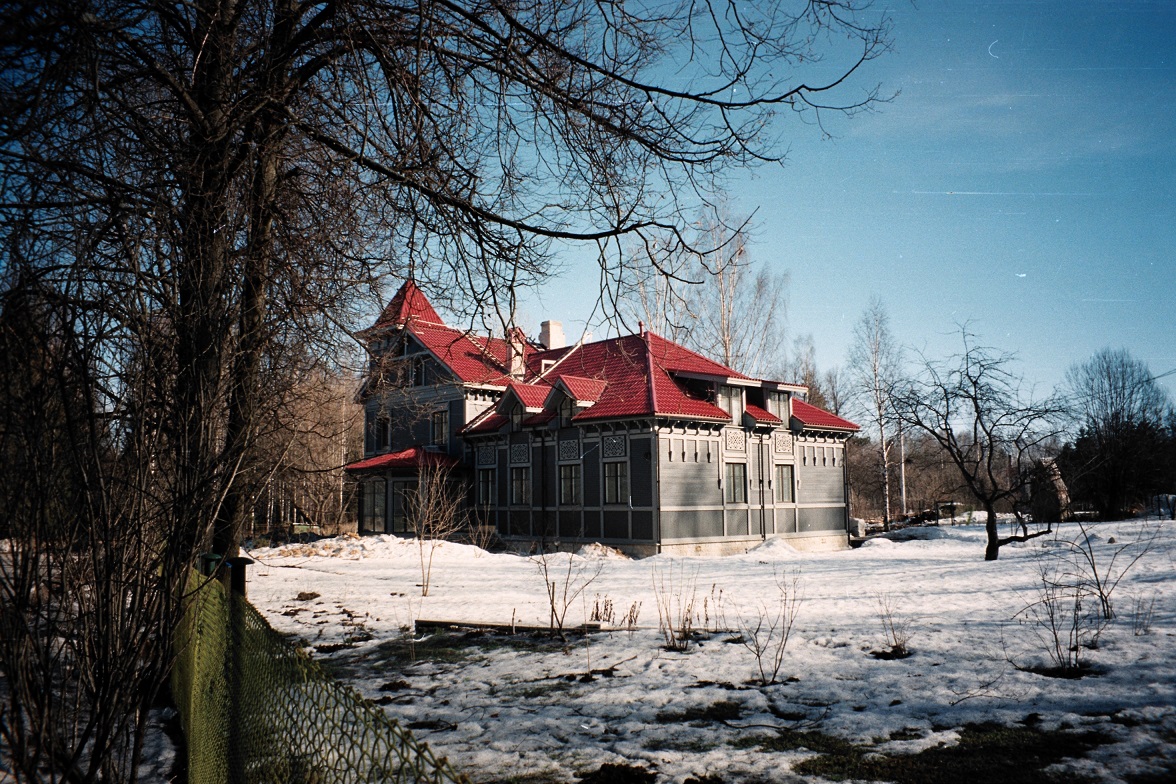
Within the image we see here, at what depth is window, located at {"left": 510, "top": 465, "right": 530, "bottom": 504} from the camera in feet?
85.4

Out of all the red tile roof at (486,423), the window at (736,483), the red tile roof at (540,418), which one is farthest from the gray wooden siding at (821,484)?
the red tile roof at (486,423)

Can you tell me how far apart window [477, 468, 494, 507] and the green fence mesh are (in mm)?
21657

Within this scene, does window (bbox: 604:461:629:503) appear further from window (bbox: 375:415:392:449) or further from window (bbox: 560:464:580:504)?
window (bbox: 375:415:392:449)

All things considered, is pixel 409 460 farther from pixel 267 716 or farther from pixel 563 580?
pixel 267 716

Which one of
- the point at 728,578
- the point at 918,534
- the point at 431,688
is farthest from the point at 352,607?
the point at 918,534

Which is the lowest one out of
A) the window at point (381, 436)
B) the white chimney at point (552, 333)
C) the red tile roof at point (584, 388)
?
the window at point (381, 436)

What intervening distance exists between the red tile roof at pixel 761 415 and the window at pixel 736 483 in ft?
5.22

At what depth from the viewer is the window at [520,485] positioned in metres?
26.0

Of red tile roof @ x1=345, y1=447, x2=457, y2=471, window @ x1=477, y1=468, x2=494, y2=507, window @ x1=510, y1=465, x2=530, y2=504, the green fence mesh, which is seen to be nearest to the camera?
the green fence mesh

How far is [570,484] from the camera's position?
2488 cm

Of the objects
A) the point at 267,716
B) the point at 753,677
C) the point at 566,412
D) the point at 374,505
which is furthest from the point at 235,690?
the point at 374,505

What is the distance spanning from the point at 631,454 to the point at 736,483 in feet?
13.1

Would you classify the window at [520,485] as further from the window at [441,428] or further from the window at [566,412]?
the window at [441,428]

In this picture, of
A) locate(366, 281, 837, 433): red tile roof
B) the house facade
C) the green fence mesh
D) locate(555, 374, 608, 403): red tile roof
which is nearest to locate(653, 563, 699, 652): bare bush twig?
the green fence mesh
